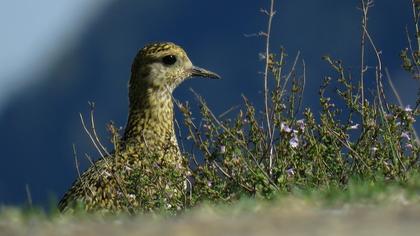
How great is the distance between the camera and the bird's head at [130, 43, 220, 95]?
14711 millimetres

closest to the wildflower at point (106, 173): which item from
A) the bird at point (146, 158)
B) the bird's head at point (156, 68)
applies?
the bird at point (146, 158)

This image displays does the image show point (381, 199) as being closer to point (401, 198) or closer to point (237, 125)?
point (401, 198)

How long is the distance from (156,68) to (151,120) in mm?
900

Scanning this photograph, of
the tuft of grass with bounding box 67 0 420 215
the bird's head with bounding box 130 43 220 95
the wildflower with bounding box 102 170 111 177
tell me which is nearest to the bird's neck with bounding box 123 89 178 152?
the bird's head with bounding box 130 43 220 95

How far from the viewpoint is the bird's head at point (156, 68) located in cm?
1471

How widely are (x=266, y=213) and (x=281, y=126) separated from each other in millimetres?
3726

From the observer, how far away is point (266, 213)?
25.6 ft

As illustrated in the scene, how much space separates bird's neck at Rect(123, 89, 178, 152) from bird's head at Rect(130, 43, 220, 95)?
0.14 metres

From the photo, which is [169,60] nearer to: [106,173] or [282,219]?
[106,173]

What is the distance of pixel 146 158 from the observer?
39.3 ft

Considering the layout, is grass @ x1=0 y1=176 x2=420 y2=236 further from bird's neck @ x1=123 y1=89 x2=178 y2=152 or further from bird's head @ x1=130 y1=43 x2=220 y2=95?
bird's head @ x1=130 y1=43 x2=220 y2=95

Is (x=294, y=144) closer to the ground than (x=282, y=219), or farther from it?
farther from it

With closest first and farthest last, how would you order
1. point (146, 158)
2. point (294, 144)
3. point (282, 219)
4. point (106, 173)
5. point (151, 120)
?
point (282, 219), point (294, 144), point (146, 158), point (106, 173), point (151, 120)

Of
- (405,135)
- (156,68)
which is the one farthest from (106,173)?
(156,68)
